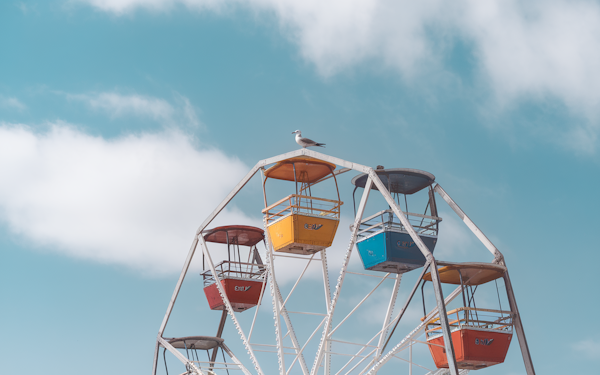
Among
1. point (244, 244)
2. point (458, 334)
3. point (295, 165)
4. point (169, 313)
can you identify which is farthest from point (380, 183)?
point (169, 313)

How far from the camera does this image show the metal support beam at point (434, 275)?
29422 mm

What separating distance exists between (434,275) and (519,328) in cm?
472

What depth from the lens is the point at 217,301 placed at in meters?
42.9

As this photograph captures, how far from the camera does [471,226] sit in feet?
116

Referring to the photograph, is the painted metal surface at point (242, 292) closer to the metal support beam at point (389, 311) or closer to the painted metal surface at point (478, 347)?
the metal support beam at point (389, 311)

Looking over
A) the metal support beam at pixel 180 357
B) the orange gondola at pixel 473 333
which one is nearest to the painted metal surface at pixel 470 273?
the orange gondola at pixel 473 333

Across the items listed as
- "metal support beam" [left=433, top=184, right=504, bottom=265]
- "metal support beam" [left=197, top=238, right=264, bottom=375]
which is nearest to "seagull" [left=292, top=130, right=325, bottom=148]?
"metal support beam" [left=433, top=184, right=504, bottom=265]

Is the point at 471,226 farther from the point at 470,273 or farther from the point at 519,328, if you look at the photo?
the point at 519,328

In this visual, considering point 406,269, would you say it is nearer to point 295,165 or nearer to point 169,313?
point 295,165

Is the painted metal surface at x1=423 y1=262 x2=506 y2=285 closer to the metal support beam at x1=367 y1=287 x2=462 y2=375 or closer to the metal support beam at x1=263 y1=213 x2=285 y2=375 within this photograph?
the metal support beam at x1=367 y1=287 x2=462 y2=375

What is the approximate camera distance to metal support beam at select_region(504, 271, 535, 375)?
31516mm

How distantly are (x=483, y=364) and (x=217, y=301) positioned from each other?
1582 cm

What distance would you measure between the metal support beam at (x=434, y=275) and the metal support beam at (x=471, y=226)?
3.51 meters

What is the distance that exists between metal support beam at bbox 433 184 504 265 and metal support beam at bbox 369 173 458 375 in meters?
3.51
